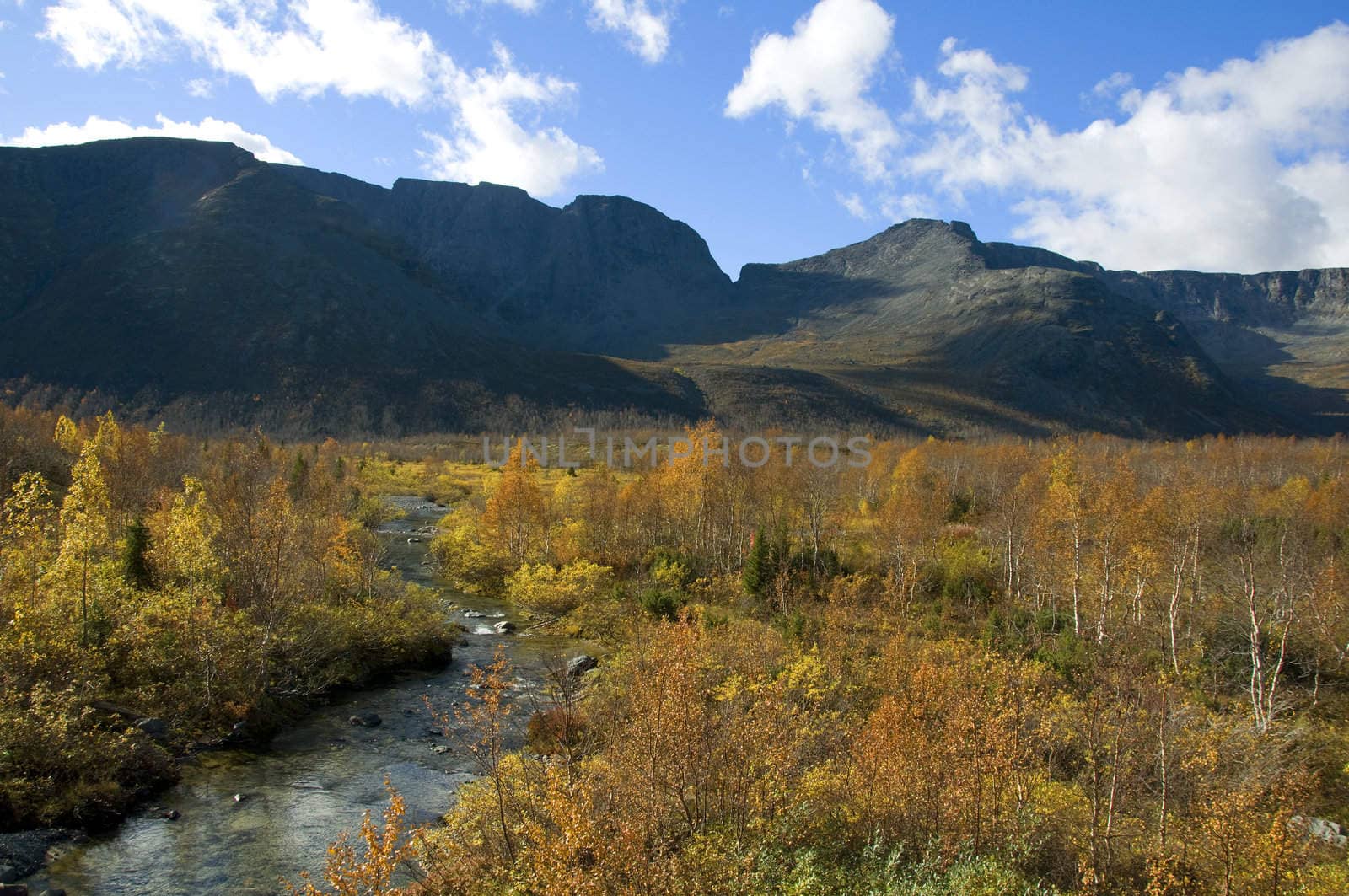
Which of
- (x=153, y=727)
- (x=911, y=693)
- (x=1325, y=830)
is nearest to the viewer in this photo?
(x=911, y=693)

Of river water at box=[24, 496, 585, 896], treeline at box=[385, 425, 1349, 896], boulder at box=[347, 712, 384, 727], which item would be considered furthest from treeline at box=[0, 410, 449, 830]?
treeline at box=[385, 425, 1349, 896]

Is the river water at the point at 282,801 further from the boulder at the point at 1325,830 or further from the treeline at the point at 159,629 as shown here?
the boulder at the point at 1325,830

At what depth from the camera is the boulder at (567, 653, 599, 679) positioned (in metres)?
27.8

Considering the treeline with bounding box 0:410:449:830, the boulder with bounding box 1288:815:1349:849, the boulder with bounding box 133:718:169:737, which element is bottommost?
the boulder with bounding box 1288:815:1349:849

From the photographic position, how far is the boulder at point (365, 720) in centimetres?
2372

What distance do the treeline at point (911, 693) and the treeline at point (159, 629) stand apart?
6266 mm

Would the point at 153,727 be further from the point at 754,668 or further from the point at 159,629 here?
the point at 754,668

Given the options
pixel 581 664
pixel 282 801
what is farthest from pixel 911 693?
pixel 282 801

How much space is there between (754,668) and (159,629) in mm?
18232

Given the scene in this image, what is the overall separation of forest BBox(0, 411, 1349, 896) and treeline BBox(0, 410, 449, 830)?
4.3 inches

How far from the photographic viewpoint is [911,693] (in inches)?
741

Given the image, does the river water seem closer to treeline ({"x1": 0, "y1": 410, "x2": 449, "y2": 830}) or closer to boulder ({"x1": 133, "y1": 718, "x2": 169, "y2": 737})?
treeline ({"x1": 0, "y1": 410, "x2": 449, "y2": 830})

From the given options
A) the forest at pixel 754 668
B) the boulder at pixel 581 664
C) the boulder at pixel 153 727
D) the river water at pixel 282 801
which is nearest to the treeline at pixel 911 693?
the forest at pixel 754 668

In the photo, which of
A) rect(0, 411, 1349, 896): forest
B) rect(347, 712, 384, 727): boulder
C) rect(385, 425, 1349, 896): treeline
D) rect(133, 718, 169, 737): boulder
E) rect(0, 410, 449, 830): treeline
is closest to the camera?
rect(385, 425, 1349, 896): treeline
